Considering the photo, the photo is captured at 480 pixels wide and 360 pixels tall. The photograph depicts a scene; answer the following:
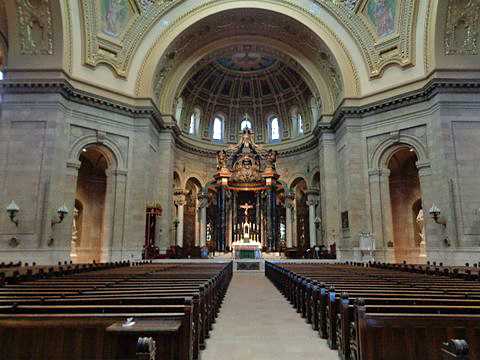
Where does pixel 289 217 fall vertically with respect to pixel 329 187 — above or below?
below

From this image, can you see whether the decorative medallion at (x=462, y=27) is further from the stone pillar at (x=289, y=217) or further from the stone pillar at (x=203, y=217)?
the stone pillar at (x=203, y=217)

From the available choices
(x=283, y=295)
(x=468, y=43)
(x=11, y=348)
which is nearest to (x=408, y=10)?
(x=468, y=43)

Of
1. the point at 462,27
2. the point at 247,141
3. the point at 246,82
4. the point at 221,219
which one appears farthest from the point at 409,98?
Result: the point at 246,82

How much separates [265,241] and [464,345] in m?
26.9

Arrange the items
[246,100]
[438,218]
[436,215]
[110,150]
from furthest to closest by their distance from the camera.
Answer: [246,100] < [110,150] < [438,218] < [436,215]

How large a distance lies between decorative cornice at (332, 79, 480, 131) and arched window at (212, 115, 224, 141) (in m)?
13.2

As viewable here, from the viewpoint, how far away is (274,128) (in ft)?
117

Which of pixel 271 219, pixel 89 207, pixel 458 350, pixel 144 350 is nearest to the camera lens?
pixel 458 350

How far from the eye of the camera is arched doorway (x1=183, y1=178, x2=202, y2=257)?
107 ft

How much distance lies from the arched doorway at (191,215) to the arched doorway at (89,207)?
8639mm

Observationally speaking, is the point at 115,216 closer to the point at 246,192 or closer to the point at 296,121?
the point at 246,192

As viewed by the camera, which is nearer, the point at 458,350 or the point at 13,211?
the point at 458,350

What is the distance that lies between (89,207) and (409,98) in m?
21.8

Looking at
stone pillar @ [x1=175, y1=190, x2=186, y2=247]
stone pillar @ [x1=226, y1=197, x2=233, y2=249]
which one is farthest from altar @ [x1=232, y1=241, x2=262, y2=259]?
stone pillar @ [x1=175, y1=190, x2=186, y2=247]
